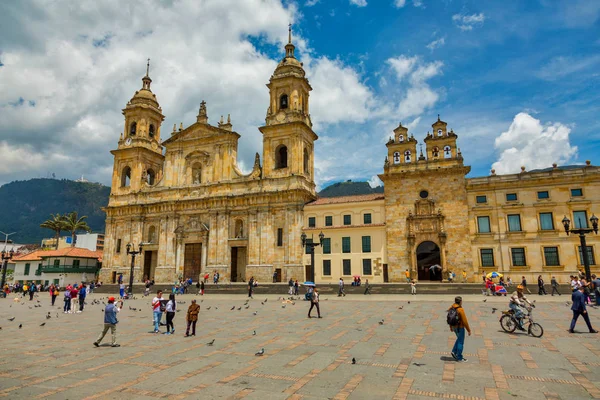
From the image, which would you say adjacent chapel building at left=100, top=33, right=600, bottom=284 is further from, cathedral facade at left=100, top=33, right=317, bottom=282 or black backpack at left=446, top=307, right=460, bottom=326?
black backpack at left=446, top=307, right=460, bottom=326

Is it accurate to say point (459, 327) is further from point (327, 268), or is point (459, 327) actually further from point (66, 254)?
point (66, 254)

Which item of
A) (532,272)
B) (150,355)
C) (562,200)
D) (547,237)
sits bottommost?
(150,355)

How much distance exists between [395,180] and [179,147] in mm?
28448

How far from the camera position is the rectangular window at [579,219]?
3378 cm

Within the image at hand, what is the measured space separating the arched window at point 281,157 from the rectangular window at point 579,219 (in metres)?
29.5

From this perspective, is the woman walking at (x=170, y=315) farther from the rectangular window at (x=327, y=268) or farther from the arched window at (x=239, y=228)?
the arched window at (x=239, y=228)

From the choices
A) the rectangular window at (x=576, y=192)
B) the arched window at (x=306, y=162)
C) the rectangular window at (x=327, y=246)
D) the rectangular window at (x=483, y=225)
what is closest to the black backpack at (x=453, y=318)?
the rectangular window at (x=483, y=225)

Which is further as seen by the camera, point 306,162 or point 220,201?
point 306,162

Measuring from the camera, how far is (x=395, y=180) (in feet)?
130

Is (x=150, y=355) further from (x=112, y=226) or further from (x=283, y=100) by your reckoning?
(x=112, y=226)

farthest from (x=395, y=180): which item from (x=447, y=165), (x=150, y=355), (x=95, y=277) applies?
(x=95, y=277)

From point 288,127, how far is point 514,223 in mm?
25870

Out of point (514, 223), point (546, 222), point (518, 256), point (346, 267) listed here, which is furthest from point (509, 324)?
point (346, 267)

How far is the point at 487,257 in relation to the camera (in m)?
36.1
